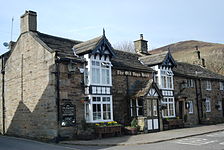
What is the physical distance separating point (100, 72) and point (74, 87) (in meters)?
2.37

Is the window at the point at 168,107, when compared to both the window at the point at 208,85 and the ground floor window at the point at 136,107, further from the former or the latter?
the window at the point at 208,85

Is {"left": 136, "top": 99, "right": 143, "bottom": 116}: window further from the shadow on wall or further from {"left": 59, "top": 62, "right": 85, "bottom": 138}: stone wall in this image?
the shadow on wall

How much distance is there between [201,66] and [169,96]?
14604 millimetres

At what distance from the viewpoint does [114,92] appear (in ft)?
63.8

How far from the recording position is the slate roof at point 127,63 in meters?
20.6

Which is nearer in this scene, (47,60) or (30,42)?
(47,60)

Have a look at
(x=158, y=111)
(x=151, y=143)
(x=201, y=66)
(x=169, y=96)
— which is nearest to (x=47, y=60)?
(x=151, y=143)

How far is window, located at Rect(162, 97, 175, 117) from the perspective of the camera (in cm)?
2330

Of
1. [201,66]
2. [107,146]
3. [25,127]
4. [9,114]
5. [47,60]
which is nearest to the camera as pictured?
[107,146]

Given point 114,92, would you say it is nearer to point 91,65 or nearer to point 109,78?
point 109,78

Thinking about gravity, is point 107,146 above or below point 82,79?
below

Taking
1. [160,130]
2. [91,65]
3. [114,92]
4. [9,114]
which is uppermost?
[91,65]

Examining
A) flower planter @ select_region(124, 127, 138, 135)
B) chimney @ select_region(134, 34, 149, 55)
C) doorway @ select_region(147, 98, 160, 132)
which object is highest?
chimney @ select_region(134, 34, 149, 55)

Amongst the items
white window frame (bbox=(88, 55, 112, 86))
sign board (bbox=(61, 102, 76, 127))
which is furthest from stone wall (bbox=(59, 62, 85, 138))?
white window frame (bbox=(88, 55, 112, 86))
